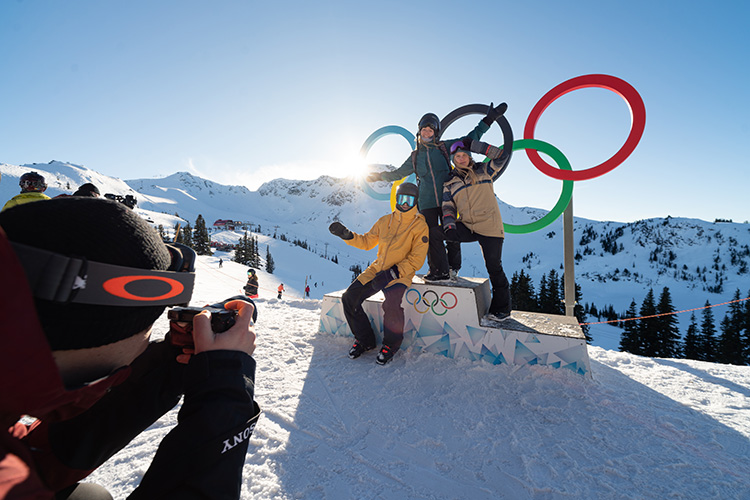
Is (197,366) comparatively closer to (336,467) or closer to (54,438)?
(54,438)

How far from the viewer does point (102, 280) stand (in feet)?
2.73

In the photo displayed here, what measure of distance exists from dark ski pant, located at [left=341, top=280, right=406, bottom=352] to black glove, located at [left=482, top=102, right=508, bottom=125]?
8.62ft

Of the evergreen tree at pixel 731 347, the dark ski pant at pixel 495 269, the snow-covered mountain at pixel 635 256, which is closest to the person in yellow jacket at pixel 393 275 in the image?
the dark ski pant at pixel 495 269

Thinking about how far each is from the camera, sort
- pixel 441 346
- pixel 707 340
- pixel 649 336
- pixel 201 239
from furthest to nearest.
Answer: pixel 201 239, pixel 707 340, pixel 649 336, pixel 441 346

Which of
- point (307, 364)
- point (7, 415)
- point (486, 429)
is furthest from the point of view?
point (307, 364)

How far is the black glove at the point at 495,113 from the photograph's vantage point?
4496mm

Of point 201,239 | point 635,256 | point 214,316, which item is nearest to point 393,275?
point 214,316

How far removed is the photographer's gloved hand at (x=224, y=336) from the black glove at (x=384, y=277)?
2.81 metres

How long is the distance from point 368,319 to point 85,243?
138 inches

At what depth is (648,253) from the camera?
482ft

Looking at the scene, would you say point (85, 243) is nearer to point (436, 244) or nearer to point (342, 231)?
point (342, 231)

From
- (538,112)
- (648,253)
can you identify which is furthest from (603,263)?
(538,112)

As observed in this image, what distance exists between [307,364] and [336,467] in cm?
168

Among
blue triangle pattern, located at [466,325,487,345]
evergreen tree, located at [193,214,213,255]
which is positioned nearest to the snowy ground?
blue triangle pattern, located at [466,325,487,345]
